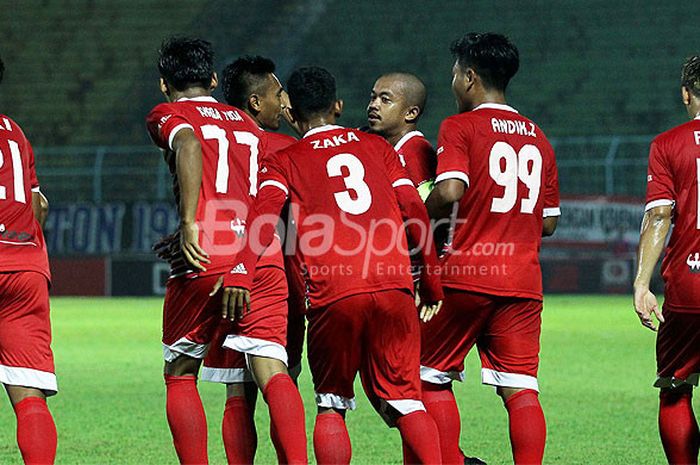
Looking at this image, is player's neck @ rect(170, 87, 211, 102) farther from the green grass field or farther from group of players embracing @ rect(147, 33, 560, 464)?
the green grass field

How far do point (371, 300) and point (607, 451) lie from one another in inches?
97.1

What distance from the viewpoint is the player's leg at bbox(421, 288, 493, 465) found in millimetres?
5871

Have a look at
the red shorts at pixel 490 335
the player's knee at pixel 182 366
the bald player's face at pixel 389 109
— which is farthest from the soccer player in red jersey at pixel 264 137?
the red shorts at pixel 490 335

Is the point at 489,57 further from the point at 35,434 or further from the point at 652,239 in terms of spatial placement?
the point at 35,434

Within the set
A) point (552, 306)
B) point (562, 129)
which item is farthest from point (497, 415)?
point (562, 129)

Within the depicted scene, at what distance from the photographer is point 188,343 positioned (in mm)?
5812

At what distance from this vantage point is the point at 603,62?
2597 cm

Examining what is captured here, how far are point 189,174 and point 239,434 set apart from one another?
1.24m

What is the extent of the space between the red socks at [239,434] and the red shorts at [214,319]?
0.32m

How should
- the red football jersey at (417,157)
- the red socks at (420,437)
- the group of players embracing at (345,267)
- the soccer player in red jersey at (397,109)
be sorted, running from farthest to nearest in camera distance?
the soccer player in red jersey at (397,109)
the red football jersey at (417,157)
the group of players embracing at (345,267)
the red socks at (420,437)

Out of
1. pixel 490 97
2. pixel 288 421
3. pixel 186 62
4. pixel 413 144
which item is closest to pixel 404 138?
pixel 413 144

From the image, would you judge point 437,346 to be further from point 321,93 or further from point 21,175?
point 21,175

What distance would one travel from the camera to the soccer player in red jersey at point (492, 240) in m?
5.79

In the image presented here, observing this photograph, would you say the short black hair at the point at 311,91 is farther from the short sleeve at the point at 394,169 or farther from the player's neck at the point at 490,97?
the player's neck at the point at 490,97
